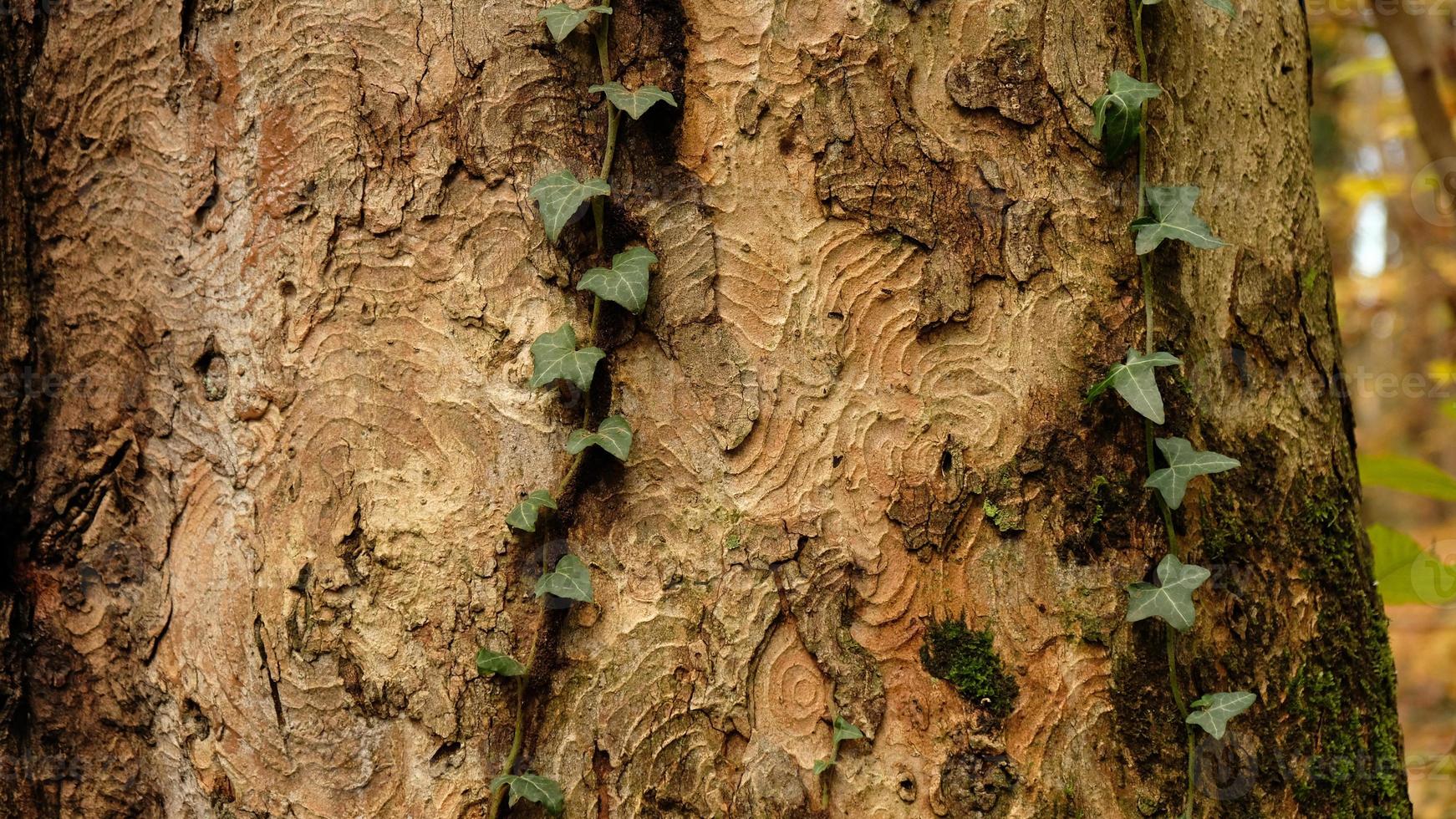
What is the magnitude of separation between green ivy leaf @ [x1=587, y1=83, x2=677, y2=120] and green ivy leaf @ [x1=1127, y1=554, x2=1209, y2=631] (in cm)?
100

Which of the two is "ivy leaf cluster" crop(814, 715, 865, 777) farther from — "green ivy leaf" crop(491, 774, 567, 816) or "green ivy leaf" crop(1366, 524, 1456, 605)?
"green ivy leaf" crop(1366, 524, 1456, 605)

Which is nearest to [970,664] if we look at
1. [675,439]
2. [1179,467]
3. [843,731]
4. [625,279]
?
[843,731]

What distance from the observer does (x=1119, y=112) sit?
1448mm

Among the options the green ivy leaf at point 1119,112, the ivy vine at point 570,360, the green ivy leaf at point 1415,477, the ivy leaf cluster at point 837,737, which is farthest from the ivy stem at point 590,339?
the green ivy leaf at point 1415,477

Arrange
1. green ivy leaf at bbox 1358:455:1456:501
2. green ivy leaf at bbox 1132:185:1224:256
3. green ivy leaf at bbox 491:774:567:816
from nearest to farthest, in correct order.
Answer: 1. green ivy leaf at bbox 491:774:567:816
2. green ivy leaf at bbox 1132:185:1224:256
3. green ivy leaf at bbox 1358:455:1456:501

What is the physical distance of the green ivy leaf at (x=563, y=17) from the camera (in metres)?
1.42

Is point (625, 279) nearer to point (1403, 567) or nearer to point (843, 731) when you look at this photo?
point (843, 731)

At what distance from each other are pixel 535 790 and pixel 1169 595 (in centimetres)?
96

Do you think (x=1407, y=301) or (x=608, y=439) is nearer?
(x=608, y=439)

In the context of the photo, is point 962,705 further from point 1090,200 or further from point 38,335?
point 38,335

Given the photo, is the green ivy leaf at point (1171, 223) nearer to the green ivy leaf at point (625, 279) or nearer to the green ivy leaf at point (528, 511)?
the green ivy leaf at point (625, 279)

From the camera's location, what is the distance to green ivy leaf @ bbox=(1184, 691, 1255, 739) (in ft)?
4.71

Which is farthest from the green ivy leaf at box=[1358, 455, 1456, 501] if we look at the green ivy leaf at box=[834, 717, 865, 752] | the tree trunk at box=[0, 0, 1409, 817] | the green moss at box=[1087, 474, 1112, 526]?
the green ivy leaf at box=[834, 717, 865, 752]

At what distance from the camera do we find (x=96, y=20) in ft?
5.26
